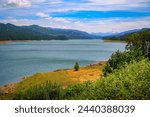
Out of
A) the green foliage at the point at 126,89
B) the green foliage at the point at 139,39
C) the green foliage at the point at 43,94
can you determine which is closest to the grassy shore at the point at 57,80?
the green foliage at the point at 139,39

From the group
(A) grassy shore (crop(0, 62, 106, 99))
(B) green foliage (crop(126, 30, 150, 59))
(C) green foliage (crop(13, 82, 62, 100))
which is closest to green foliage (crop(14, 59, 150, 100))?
(C) green foliage (crop(13, 82, 62, 100))

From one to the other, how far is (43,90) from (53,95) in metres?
0.65

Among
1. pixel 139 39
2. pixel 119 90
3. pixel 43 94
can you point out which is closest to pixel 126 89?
pixel 119 90

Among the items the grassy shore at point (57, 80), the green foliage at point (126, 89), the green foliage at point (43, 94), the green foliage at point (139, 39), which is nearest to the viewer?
the green foliage at point (126, 89)

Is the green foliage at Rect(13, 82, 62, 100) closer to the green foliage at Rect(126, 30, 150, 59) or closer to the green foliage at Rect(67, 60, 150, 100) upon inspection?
the green foliage at Rect(67, 60, 150, 100)

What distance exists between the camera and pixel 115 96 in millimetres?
9656

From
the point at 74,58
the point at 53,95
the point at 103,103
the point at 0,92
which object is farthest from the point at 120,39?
the point at 103,103

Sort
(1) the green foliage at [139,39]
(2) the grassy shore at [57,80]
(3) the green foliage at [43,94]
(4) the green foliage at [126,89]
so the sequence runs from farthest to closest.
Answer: (1) the green foliage at [139,39]
(2) the grassy shore at [57,80]
(3) the green foliage at [43,94]
(4) the green foliage at [126,89]

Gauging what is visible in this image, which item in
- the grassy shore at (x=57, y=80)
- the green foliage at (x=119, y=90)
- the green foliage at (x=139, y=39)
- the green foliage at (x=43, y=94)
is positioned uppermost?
the green foliage at (x=139, y=39)

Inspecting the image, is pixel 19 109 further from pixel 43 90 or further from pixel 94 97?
pixel 43 90

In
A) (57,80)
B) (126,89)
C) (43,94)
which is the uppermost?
(126,89)

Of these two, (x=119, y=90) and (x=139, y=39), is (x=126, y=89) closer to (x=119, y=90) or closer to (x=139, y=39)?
(x=119, y=90)

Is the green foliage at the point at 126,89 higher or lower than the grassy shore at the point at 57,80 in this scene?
higher

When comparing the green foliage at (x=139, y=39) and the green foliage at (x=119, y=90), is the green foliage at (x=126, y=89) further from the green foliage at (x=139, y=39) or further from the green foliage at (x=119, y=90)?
the green foliage at (x=139, y=39)
